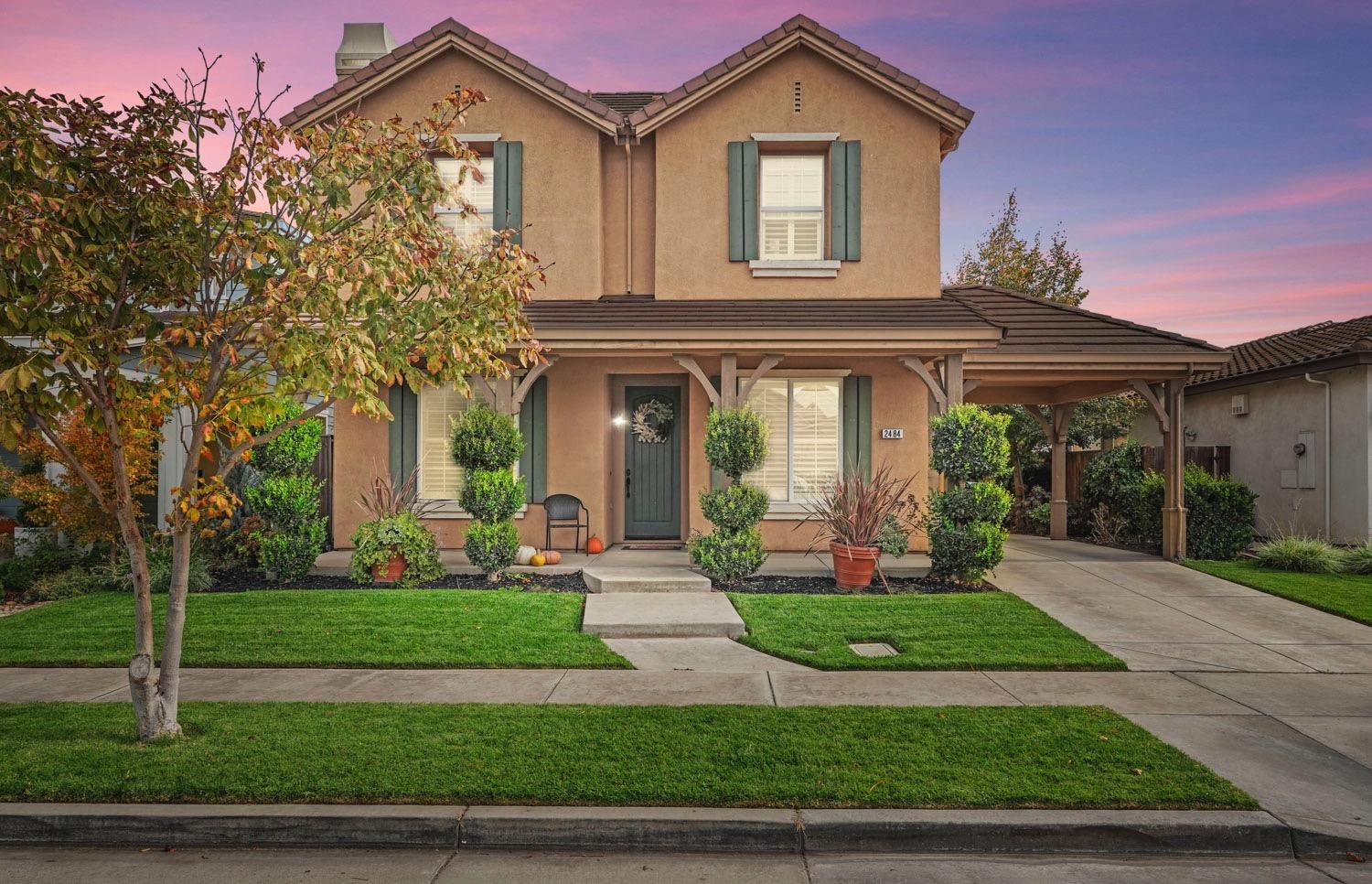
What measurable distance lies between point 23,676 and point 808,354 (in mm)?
8430

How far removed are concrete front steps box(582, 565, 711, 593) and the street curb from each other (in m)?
4.93

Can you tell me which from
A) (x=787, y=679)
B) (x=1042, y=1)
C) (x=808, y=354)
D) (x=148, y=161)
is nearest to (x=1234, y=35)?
(x=1042, y=1)

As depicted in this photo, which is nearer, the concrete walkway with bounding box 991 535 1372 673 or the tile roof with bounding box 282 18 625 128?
the concrete walkway with bounding box 991 535 1372 673

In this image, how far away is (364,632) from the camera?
22.0 ft

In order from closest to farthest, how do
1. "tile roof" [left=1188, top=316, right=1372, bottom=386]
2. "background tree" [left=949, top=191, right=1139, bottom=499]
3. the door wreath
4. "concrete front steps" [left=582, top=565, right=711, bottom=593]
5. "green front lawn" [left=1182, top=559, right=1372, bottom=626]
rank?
"green front lawn" [left=1182, top=559, right=1372, bottom=626], "concrete front steps" [left=582, top=565, right=711, bottom=593], the door wreath, "tile roof" [left=1188, top=316, right=1372, bottom=386], "background tree" [left=949, top=191, right=1139, bottom=499]

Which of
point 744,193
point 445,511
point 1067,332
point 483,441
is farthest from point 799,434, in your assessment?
point 445,511


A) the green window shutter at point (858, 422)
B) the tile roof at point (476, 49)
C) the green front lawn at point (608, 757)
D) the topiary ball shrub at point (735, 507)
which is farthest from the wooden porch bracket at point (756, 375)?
the green front lawn at point (608, 757)

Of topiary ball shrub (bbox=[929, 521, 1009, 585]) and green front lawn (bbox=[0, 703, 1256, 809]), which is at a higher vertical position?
topiary ball shrub (bbox=[929, 521, 1009, 585])

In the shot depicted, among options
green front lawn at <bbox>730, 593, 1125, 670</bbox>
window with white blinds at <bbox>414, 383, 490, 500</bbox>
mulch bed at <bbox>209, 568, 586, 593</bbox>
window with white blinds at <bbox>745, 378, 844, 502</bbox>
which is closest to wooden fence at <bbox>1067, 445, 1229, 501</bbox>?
window with white blinds at <bbox>745, 378, 844, 502</bbox>

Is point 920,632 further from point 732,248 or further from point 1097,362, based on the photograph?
point 732,248

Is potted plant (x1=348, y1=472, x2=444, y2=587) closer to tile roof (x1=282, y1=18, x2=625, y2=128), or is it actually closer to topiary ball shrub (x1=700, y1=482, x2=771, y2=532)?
topiary ball shrub (x1=700, y1=482, x2=771, y2=532)

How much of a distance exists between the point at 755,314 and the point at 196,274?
684 cm

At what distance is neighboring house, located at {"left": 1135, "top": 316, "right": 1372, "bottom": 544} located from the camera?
11.5 m

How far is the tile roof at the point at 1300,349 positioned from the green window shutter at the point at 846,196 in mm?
6964
